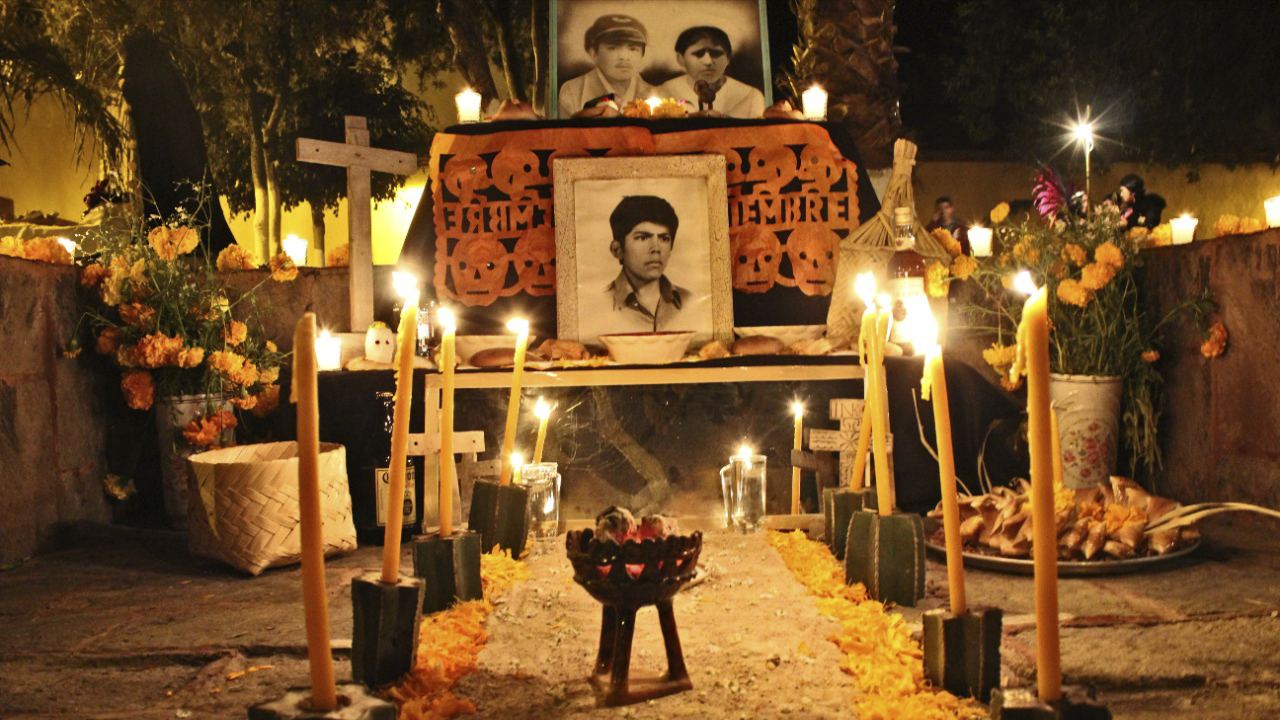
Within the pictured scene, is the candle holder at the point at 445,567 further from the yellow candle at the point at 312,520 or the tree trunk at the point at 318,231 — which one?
the tree trunk at the point at 318,231

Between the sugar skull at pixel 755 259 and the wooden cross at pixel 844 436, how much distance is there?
3.59 feet

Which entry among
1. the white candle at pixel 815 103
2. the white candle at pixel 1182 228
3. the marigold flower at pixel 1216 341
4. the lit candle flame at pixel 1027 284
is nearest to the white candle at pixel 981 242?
the white candle at pixel 1182 228

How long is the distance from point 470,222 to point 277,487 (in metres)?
1.84

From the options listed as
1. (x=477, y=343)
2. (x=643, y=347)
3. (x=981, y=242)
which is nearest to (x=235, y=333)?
(x=477, y=343)

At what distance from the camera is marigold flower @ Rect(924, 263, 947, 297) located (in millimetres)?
4676

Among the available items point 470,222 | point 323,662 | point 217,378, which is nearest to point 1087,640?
point 323,662

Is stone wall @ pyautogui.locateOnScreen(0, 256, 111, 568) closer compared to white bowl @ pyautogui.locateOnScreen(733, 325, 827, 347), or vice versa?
stone wall @ pyautogui.locateOnScreen(0, 256, 111, 568)

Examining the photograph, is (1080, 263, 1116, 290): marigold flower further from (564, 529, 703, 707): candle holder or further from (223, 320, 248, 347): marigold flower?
(223, 320, 248, 347): marigold flower

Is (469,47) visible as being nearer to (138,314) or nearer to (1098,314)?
(138,314)

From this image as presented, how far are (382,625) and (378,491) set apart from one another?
2.01 metres

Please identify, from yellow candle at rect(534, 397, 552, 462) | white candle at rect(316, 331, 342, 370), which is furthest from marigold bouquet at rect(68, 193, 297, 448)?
yellow candle at rect(534, 397, 552, 462)

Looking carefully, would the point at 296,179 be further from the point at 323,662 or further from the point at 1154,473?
the point at 323,662

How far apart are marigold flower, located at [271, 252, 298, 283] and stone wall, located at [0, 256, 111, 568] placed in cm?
89

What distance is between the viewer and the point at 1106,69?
13594 mm
